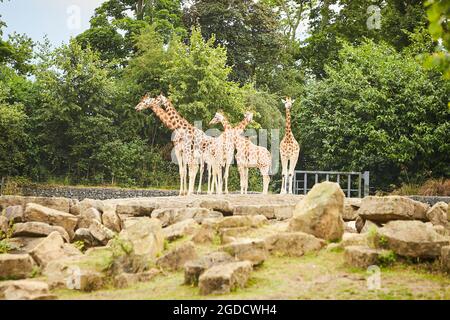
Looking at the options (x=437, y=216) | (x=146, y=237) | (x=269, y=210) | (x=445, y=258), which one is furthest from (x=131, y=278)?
(x=437, y=216)

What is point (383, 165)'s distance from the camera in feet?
83.9

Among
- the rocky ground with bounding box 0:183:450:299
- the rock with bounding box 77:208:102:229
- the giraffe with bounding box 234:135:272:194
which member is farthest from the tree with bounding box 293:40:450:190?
the rock with bounding box 77:208:102:229

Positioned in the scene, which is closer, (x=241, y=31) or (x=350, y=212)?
(x=350, y=212)

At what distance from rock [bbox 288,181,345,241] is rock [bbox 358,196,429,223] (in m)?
1.03

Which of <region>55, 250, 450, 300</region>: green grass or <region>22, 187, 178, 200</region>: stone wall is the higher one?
<region>22, 187, 178, 200</region>: stone wall

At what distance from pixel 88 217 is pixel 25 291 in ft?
18.6

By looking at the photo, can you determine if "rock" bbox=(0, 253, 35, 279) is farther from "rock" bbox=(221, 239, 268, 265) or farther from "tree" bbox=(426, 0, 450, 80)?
"tree" bbox=(426, 0, 450, 80)

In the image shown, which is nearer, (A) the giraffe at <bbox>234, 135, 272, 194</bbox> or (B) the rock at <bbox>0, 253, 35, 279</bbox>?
(B) the rock at <bbox>0, 253, 35, 279</bbox>

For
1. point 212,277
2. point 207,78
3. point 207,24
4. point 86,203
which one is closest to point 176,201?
point 86,203

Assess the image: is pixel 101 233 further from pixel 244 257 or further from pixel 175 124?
pixel 175 124

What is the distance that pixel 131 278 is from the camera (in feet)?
30.0

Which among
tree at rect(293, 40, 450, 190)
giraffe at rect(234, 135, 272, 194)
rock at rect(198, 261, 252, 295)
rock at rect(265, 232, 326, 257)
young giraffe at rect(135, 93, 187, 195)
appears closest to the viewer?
rock at rect(198, 261, 252, 295)

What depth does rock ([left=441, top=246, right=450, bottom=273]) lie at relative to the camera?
→ 8.67 metres
